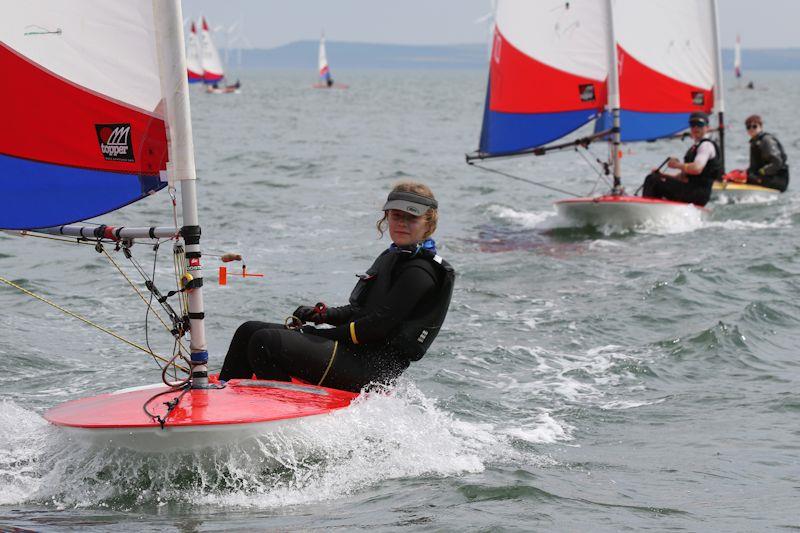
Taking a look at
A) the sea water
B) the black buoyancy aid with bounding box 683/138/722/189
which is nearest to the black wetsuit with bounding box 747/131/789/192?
the sea water

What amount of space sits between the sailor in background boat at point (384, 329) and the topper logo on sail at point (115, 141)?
962 mm

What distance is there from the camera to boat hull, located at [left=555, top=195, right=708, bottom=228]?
13508 mm

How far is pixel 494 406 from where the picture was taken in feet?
22.1

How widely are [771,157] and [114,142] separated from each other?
13.3 meters

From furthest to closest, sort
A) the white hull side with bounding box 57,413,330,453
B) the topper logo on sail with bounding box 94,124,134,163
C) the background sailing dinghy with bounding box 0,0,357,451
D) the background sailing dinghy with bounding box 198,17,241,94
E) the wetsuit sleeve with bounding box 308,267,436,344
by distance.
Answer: the background sailing dinghy with bounding box 198,17,241,94 < the wetsuit sleeve with bounding box 308,267,436,344 < the topper logo on sail with bounding box 94,124,134,163 < the background sailing dinghy with bounding box 0,0,357,451 < the white hull side with bounding box 57,413,330,453

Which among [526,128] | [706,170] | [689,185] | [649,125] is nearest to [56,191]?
[706,170]

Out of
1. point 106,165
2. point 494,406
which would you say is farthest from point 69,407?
point 494,406

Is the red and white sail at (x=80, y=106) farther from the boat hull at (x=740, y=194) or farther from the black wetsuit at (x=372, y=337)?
the boat hull at (x=740, y=194)

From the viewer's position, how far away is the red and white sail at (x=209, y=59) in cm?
7719

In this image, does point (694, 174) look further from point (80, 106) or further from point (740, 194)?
point (80, 106)

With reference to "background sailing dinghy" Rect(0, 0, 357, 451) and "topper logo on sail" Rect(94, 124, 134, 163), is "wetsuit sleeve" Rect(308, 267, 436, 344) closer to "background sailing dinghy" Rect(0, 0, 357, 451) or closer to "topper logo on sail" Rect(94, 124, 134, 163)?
"background sailing dinghy" Rect(0, 0, 357, 451)

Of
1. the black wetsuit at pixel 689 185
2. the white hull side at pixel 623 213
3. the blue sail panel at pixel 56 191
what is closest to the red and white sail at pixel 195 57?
the black wetsuit at pixel 689 185

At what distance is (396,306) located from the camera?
5258mm

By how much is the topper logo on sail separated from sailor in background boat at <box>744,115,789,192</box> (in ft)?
42.5
